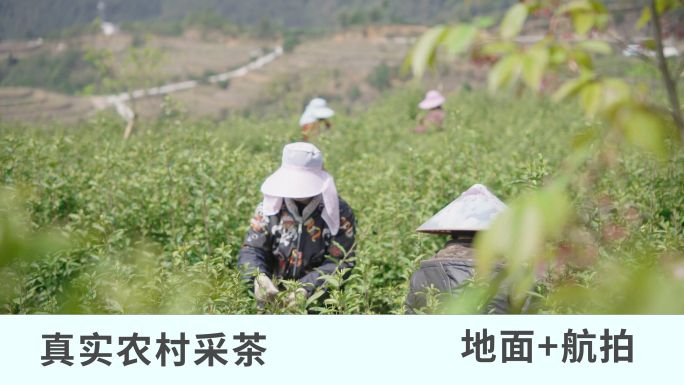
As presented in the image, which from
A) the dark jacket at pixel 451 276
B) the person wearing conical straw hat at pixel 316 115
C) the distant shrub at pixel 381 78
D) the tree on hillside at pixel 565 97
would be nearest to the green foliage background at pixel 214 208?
the dark jacket at pixel 451 276

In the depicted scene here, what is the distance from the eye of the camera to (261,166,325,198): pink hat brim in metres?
2.55

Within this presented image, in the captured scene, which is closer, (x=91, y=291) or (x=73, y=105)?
(x=91, y=291)

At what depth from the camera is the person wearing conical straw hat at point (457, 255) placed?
193cm

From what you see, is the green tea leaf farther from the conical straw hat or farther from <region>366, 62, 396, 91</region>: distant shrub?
<region>366, 62, 396, 91</region>: distant shrub

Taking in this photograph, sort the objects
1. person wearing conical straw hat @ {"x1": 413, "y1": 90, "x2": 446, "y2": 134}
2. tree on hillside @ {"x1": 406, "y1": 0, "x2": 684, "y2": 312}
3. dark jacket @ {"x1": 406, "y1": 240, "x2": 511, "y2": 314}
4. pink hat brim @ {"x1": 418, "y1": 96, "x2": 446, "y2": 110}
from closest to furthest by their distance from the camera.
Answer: tree on hillside @ {"x1": 406, "y1": 0, "x2": 684, "y2": 312} → dark jacket @ {"x1": 406, "y1": 240, "x2": 511, "y2": 314} → person wearing conical straw hat @ {"x1": 413, "y1": 90, "x2": 446, "y2": 134} → pink hat brim @ {"x1": 418, "y1": 96, "x2": 446, "y2": 110}

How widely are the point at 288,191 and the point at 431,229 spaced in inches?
31.5

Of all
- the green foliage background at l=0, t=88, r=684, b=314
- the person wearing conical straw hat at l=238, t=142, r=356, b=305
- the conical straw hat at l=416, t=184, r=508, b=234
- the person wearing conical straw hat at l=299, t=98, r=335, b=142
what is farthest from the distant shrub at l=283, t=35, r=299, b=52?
the conical straw hat at l=416, t=184, r=508, b=234

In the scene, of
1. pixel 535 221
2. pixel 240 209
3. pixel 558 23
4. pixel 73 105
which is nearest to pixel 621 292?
pixel 535 221

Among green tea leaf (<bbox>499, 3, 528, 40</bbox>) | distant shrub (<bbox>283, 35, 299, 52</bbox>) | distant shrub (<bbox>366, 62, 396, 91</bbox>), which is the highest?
distant shrub (<bbox>283, 35, 299, 52</bbox>)

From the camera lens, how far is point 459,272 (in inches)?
77.3

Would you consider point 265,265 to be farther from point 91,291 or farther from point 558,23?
point 558,23

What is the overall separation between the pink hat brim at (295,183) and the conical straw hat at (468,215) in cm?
67

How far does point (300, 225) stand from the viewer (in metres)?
2.70

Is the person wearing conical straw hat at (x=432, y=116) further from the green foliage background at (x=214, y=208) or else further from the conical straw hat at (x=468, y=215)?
the conical straw hat at (x=468, y=215)
